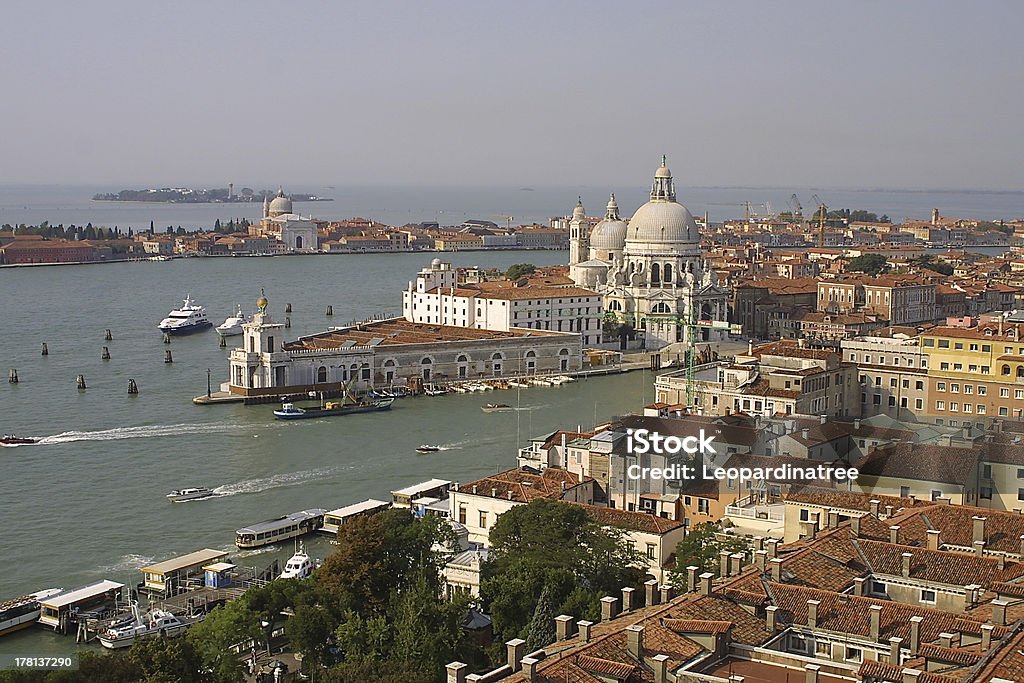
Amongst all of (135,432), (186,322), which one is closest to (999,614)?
(135,432)

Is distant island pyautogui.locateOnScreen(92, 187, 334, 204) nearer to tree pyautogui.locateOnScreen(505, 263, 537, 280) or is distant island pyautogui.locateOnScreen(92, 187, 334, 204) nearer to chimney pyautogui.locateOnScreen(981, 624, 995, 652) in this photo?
tree pyautogui.locateOnScreen(505, 263, 537, 280)

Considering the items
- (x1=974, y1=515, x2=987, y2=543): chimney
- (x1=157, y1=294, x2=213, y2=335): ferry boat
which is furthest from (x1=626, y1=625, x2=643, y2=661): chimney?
(x1=157, y1=294, x2=213, y2=335): ferry boat

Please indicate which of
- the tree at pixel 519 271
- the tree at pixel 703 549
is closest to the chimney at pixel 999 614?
the tree at pixel 703 549

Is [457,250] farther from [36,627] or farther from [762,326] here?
[36,627]

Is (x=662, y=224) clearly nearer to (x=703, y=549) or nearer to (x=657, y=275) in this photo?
(x=657, y=275)

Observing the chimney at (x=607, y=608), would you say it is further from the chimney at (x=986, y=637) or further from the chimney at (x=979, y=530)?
the chimney at (x=979, y=530)

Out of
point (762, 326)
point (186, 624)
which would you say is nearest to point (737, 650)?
point (186, 624)
